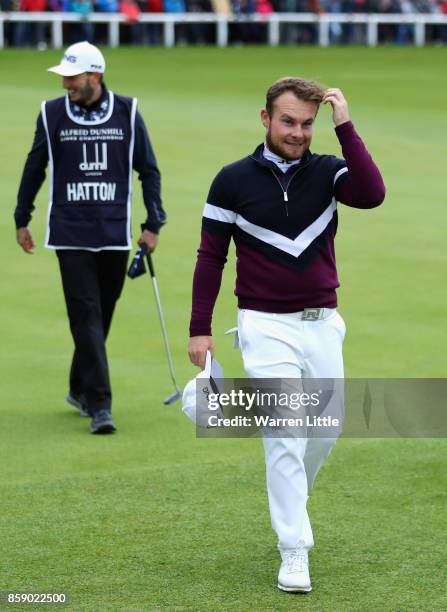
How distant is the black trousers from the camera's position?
8938mm

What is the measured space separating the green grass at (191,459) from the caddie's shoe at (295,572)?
5cm

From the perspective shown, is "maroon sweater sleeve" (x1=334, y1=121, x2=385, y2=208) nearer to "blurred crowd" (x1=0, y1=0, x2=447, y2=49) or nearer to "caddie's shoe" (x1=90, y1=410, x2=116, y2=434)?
"caddie's shoe" (x1=90, y1=410, x2=116, y2=434)

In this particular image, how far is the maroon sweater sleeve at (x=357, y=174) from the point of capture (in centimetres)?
598

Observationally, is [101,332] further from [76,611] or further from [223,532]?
[76,611]

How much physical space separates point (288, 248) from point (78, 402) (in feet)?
12.0

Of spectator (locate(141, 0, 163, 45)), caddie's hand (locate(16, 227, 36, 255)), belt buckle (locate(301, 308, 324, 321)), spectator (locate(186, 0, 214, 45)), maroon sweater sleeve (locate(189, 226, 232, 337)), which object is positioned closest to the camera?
belt buckle (locate(301, 308, 324, 321))

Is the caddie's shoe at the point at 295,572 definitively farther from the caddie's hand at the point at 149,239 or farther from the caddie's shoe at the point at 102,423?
the caddie's hand at the point at 149,239

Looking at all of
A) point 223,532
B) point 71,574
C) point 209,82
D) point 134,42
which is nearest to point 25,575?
point 71,574

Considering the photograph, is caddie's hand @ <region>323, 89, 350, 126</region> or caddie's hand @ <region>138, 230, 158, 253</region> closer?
caddie's hand @ <region>323, 89, 350, 126</region>

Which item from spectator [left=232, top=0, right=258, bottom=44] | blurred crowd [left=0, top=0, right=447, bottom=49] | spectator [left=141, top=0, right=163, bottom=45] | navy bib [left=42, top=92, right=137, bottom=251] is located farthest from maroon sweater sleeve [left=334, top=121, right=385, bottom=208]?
spectator [left=232, top=0, right=258, bottom=44]

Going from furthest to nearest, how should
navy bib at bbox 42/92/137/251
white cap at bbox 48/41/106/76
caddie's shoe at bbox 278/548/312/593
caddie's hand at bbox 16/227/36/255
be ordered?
caddie's hand at bbox 16/227/36/255, navy bib at bbox 42/92/137/251, white cap at bbox 48/41/106/76, caddie's shoe at bbox 278/548/312/593

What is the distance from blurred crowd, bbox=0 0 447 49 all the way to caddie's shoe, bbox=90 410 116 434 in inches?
1221

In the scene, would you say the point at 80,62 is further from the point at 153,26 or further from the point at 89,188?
the point at 153,26

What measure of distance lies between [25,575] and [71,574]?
191 mm
